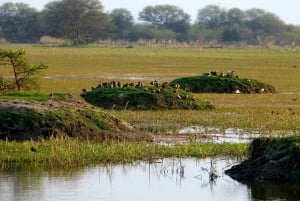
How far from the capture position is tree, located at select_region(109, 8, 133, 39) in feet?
418

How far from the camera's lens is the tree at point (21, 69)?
91.9 ft

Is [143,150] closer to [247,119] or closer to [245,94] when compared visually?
[247,119]

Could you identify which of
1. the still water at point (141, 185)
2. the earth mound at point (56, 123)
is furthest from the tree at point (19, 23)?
the still water at point (141, 185)

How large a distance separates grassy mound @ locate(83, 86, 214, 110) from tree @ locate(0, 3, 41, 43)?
9532cm

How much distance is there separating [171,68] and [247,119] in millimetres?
28182

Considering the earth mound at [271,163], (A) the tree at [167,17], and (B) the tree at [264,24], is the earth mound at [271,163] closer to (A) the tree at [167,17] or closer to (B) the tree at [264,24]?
(B) the tree at [264,24]

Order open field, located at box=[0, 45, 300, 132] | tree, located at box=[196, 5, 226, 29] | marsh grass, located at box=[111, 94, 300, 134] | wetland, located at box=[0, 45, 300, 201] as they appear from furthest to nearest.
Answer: tree, located at box=[196, 5, 226, 29]
open field, located at box=[0, 45, 300, 132]
marsh grass, located at box=[111, 94, 300, 134]
wetland, located at box=[0, 45, 300, 201]

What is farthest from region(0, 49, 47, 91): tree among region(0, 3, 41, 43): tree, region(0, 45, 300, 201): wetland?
region(0, 3, 41, 43): tree

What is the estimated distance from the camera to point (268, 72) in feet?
156

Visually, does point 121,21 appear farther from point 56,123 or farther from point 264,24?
point 56,123

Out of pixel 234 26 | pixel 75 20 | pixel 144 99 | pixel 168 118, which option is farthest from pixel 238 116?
pixel 234 26

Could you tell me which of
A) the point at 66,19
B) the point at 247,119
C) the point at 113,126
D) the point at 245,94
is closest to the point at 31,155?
the point at 113,126

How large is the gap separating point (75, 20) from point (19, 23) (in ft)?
61.1

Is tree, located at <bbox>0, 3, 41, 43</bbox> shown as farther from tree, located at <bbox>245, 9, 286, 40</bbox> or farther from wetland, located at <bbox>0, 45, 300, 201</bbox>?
wetland, located at <bbox>0, 45, 300, 201</bbox>
